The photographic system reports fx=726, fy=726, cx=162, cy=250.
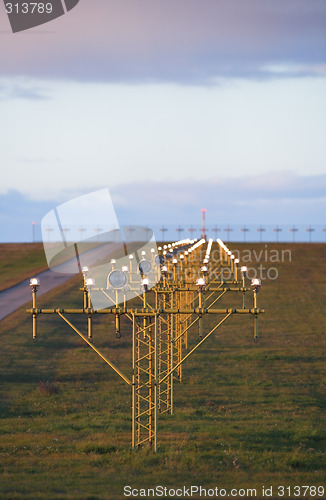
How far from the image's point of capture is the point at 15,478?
779 inches

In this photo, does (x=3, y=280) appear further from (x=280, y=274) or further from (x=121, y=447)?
(x=121, y=447)

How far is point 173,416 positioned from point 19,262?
290 feet

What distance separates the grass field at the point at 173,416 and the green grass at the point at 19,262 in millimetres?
29912

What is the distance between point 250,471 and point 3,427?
12.0m

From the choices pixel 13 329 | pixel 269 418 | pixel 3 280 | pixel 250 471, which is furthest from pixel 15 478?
pixel 3 280

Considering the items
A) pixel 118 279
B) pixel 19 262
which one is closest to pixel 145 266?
pixel 118 279

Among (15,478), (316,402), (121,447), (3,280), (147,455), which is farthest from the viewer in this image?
(3,280)

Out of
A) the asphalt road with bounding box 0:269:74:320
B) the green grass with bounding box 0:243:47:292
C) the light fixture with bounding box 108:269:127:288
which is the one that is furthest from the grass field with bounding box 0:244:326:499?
the green grass with bounding box 0:243:47:292

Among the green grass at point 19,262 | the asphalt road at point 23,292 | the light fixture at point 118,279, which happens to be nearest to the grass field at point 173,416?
the light fixture at point 118,279

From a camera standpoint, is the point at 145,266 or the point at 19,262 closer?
the point at 145,266

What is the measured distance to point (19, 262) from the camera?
4537 inches

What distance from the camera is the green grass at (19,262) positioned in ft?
309

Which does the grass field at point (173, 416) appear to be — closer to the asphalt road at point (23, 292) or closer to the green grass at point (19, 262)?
the asphalt road at point (23, 292)

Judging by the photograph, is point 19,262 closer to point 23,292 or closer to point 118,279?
point 23,292
